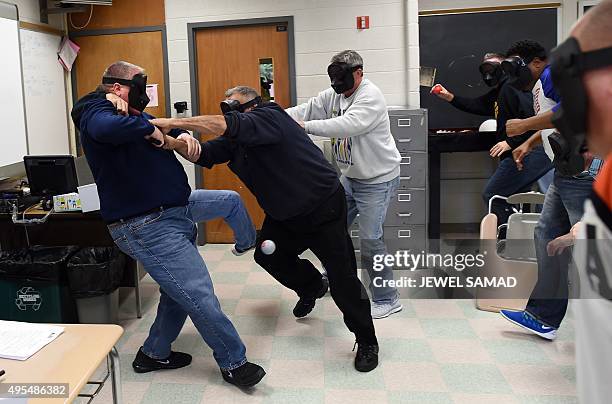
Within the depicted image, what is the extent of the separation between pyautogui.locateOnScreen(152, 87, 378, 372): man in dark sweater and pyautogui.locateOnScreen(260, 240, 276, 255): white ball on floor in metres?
0.02

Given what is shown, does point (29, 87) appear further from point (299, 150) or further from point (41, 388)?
point (41, 388)

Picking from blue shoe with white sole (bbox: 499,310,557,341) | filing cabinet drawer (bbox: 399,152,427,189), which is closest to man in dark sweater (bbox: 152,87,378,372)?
blue shoe with white sole (bbox: 499,310,557,341)

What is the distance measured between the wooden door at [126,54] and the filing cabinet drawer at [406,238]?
7.50 feet

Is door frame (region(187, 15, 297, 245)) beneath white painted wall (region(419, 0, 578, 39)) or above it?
beneath

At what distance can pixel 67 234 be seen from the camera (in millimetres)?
3387

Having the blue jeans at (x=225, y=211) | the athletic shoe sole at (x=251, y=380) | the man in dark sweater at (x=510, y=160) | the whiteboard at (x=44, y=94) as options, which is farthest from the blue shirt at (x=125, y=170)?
the whiteboard at (x=44, y=94)

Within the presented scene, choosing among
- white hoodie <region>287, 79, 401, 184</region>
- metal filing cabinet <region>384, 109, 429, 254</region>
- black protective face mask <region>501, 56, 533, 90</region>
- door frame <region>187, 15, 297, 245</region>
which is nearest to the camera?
white hoodie <region>287, 79, 401, 184</region>

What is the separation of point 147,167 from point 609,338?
1931mm

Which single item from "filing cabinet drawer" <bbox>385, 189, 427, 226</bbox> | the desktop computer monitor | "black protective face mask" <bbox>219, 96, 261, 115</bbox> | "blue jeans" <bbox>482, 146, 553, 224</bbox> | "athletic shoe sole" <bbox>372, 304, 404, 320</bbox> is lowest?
"athletic shoe sole" <bbox>372, 304, 404, 320</bbox>

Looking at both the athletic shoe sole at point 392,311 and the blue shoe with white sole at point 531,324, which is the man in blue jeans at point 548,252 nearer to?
the blue shoe with white sole at point 531,324

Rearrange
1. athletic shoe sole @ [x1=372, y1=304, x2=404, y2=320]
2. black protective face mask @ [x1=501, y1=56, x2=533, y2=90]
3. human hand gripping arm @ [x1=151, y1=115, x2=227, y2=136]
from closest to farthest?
human hand gripping arm @ [x1=151, y1=115, x2=227, y2=136]
black protective face mask @ [x1=501, y1=56, x2=533, y2=90]
athletic shoe sole @ [x1=372, y1=304, x2=404, y2=320]

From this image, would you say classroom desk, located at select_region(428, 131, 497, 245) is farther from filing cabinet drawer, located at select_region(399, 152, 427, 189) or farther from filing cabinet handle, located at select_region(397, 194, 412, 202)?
filing cabinet handle, located at select_region(397, 194, 412, 202)

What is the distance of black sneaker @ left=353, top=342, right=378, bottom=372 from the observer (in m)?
2.51

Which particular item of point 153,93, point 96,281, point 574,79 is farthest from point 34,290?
point 574,79
